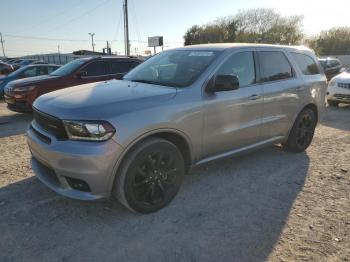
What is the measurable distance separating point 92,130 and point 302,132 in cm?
391

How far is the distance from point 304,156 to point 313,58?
1759 millimetres

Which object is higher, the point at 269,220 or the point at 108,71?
the point at 108,71

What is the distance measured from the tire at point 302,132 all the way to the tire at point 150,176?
2.54m

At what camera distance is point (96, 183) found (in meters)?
3.15

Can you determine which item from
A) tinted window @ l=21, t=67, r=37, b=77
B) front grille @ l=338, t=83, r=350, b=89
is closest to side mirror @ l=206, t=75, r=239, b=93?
front grille @ l=338, t=83, r=350, b=89

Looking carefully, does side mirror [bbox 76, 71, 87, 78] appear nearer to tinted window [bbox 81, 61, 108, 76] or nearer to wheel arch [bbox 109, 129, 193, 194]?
tinted window [bbox 81, 61, 108, 76]

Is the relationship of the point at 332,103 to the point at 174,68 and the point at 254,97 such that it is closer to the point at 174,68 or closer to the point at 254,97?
the point at 254,97

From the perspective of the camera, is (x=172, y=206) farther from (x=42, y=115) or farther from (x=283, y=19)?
(x=283, y=19)

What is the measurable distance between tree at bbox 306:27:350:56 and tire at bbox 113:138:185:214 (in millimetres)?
67001

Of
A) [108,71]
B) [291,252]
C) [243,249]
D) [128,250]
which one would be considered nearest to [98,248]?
[128,250]

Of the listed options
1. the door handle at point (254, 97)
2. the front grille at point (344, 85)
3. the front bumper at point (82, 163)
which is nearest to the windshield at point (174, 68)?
the door handle at point (254, 97)

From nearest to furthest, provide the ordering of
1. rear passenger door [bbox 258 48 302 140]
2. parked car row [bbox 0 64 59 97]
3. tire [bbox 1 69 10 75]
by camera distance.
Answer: rear passenger door [bbox 258 48 302 140] < parked car row [bbox 0 64 59 97] < tire [bbox 1 69 10 75]

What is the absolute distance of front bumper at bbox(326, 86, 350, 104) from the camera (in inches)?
411

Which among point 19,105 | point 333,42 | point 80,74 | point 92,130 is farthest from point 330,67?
point 333,42
